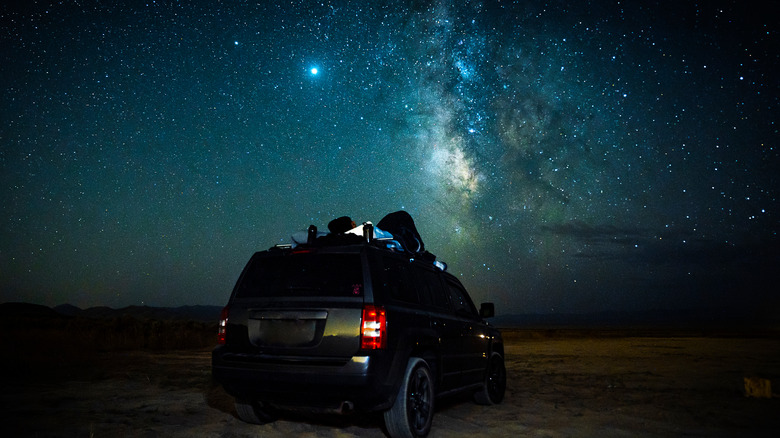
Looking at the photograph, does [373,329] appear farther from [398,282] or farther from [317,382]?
[398,282]

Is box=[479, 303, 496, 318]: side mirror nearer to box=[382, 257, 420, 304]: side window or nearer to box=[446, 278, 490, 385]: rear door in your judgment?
box=[446, 278, 490, 385]: rear door

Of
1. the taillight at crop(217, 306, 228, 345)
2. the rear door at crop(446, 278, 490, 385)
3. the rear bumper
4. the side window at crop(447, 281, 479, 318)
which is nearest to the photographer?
the rear bumper

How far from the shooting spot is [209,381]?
9727 millimetres

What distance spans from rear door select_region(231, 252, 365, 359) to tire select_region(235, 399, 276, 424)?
105cm

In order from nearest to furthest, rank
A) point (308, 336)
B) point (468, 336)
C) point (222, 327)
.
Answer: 1. point (308, 336)
2. point (222, 327)
3. point (468, 336)

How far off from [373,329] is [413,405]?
1.12 meters

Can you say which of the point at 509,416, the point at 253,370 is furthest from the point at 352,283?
the point at 509,416

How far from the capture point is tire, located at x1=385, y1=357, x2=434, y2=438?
4816mm

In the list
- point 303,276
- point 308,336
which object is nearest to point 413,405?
point 308,336

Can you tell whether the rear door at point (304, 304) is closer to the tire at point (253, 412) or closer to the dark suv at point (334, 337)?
the dark suv at point (334, 337)

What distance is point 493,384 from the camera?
7602 millimetres

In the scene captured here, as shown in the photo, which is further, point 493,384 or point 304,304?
point 493,384

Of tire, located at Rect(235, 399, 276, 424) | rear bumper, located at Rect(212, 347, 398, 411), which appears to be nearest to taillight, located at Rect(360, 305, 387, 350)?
rear bumper, located at Rect(212, 347, 398, 411)

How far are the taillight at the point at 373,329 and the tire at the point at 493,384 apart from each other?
334 centimetres
